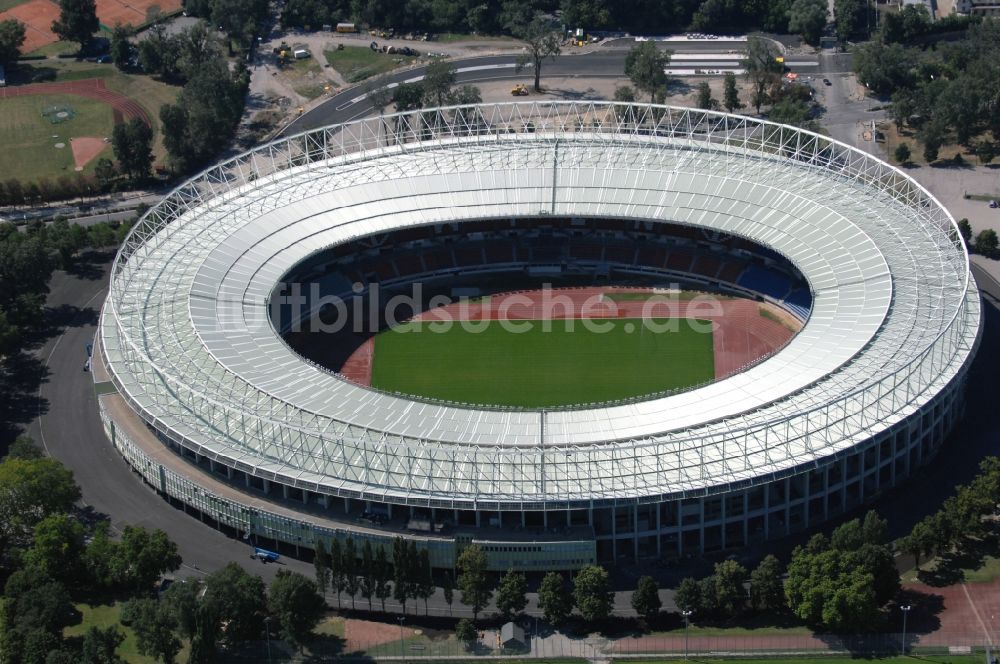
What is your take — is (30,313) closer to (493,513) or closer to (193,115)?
(193,115)

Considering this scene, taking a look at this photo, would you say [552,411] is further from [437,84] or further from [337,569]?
[437,84]

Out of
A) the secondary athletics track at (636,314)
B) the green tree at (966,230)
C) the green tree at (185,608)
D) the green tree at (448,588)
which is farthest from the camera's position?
the green tree at (966,230)

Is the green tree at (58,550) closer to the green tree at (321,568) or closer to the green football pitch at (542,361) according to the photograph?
the green tree at (321,568)

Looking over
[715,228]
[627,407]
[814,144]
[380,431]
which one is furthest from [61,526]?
[814,144]

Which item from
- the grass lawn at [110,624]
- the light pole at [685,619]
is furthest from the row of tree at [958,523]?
the grass lawn at [110,624]

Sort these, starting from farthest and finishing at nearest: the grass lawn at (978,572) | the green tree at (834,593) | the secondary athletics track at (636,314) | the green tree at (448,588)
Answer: the secondary athletics track at (636,314) < the grass lawn at (978,572) < the green tree at (448,588) < the green tree at (834,593)

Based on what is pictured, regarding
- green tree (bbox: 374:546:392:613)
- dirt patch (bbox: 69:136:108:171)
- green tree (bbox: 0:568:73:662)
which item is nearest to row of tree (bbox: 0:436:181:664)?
green tree (bbox: 0:568:73:662)

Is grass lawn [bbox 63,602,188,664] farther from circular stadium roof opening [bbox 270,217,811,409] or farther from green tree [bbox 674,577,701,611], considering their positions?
circular stadium roof opening [bbox 270,217,811,409]

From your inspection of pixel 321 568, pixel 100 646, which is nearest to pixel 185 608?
pixel 100 646
